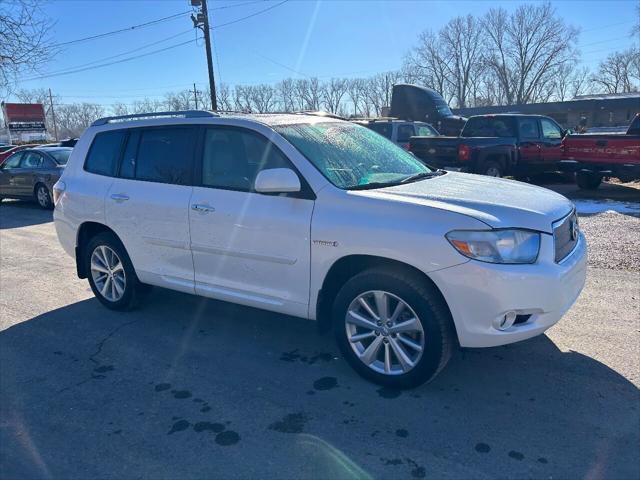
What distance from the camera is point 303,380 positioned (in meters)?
3.68

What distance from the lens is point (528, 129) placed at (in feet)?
45.9

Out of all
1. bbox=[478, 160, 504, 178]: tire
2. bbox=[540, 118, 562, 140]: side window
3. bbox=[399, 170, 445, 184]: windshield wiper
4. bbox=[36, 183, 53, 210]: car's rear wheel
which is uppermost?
bbox=[540, 118, 562, 140]: side window

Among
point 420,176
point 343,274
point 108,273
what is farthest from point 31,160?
point 343,274

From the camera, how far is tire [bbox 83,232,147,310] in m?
5.00

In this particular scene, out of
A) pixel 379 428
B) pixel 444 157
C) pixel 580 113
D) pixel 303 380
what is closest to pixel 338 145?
pixel 303 380

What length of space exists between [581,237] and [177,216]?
322 cm

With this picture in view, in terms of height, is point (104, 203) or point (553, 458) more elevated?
point (104, 203)

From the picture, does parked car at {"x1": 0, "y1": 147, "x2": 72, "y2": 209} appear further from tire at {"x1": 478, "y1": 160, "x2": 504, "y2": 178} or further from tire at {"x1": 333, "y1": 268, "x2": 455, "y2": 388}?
tire at {"x1": 333, "y1": 268, "x2": 455, "y2": 388}

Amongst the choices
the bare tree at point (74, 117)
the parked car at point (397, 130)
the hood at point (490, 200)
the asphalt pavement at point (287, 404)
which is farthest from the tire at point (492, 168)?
the bare tree at point (74, 117)

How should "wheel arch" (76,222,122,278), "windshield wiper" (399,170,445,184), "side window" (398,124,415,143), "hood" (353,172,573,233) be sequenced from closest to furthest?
"hood" (353,172,573,233) < "windshield wiper" (399,170,445,184) < "wheel arch" (76,222,122,278) < "side window" (398,124,415,143)

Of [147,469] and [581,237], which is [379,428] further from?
[581,237]

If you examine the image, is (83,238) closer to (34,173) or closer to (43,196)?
(43,196)

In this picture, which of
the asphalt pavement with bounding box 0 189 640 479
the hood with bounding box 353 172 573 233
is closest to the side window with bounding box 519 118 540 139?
the asphalt pavement with bounding box 0 189 640 479

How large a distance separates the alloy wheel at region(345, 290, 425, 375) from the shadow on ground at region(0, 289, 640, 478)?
0.20m
